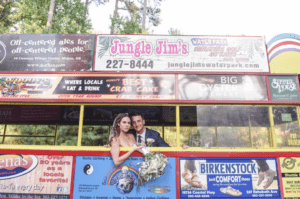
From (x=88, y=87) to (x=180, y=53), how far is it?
2.49 metres

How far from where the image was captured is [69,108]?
6.46 m

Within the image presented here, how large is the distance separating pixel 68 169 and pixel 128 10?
17.1 meters

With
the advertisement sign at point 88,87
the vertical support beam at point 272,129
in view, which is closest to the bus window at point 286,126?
the vertical support beam at point 272,129

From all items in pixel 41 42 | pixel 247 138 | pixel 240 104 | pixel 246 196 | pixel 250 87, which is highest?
pixel 41 42

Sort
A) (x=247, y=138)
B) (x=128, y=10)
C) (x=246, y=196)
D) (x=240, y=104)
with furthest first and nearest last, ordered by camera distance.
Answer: (x=128, y=10) < (x=247, y=138) < (x=240, y=104) < (x=246, y=196)

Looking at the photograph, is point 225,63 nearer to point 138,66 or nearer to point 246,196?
point 138,66

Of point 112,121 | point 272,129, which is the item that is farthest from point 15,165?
point 272,129

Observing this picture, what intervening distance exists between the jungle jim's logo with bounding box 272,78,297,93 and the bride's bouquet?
3115 mm

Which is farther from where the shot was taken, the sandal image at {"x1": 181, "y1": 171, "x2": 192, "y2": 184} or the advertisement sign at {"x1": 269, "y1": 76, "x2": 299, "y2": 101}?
the advertisement sign at {"x1": 269, "y1": 76, "x2": 299, "y2": 101}

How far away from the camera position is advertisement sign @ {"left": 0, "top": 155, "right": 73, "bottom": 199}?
3.92m

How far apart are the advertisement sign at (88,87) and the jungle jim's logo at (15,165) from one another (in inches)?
53.3

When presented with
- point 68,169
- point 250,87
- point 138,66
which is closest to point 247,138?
point 250,87

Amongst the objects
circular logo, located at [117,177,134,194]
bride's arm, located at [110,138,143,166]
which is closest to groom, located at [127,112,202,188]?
bride's arm, located at [110,138,143,166]

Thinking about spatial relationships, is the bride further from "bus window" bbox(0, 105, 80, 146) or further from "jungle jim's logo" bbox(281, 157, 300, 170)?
"jungle jim's logo" bbox(281, 157, 300, 170)
